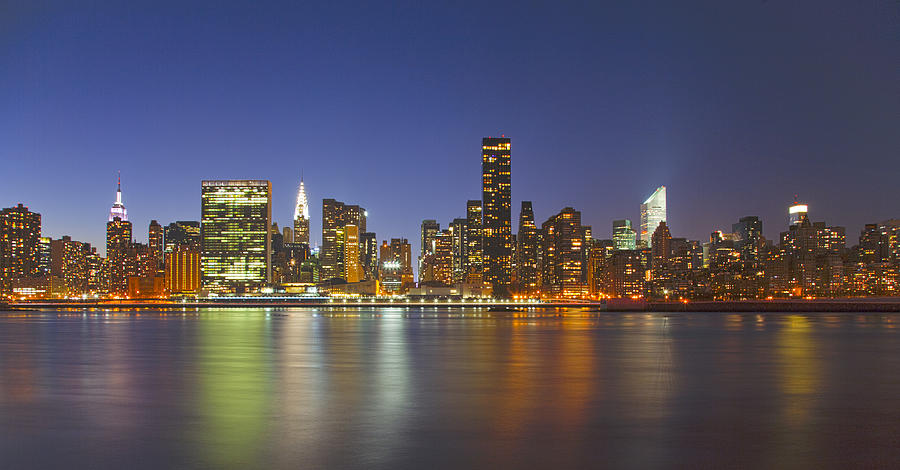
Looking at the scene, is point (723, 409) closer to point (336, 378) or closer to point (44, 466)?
point (336, 378)

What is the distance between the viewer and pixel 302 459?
648 inches

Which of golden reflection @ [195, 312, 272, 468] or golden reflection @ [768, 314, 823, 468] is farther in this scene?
golden reflection @ [768, 314, 823, 468]

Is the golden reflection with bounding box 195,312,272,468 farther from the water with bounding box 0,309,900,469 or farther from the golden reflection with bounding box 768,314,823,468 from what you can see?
the golden reflection with bounding box 768,314,823,468

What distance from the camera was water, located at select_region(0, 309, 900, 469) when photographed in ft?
55.4

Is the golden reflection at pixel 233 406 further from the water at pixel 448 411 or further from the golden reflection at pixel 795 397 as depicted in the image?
the golden reflection at pixel 795 397

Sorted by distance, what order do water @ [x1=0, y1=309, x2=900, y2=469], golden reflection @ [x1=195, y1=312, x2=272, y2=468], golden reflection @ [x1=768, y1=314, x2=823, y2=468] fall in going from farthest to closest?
golden reflection @ [x1=768, y1=314, x2=823, y2=468] < golden reflection @ [x1=195, y1=312, x2=272, y2=468] < water @ [x1=0, y1=309, x2=900, y2=469]

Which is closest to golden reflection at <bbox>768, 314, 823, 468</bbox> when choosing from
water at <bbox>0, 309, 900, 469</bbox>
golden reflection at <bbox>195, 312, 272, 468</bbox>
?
water at <bbox>0, 309, 900, 469</bbox>

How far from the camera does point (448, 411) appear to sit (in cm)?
2386

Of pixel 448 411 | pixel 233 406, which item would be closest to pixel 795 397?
pixel 448 411

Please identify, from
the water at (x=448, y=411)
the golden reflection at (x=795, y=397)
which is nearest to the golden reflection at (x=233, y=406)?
the water at (x=448, y=411)

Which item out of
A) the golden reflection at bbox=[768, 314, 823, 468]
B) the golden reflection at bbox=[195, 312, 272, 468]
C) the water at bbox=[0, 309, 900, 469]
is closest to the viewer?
the water at bbox=[0, 309, 900, 469]

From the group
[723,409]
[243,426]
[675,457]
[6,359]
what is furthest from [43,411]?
[6,359]

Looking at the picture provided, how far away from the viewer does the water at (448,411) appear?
55.4ft

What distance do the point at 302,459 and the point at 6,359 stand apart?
36.3 meters
